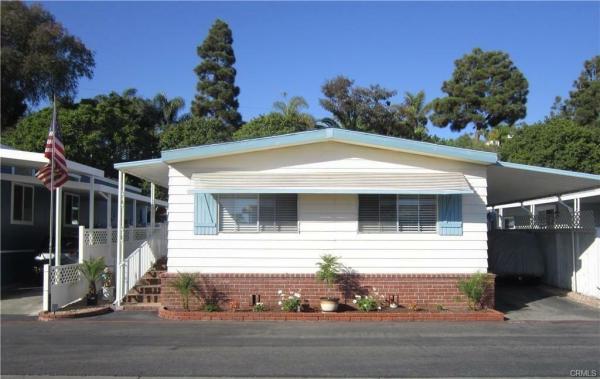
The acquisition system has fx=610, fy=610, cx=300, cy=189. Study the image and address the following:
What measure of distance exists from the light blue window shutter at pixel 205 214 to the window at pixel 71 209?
9.42 meters

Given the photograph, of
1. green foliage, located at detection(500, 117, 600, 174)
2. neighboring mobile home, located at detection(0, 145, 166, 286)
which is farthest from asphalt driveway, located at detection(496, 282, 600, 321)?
green foliage, located at detection(500, 117, 600, 174)

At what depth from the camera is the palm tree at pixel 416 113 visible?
36.9m

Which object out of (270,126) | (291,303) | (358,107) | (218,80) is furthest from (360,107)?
(291,303)

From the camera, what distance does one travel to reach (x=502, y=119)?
4481 cm

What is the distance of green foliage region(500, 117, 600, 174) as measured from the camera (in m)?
27.3

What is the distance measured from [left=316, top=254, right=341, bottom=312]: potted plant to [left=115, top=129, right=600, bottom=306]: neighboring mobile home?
0.62 feet

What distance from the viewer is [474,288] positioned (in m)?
12.9

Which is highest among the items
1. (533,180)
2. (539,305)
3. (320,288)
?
(533,180)

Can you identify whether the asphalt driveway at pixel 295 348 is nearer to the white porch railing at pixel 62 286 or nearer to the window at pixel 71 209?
the white porch railing at pixel 62 286

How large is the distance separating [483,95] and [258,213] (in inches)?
1414

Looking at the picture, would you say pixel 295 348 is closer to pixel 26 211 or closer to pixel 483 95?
pixel 26 211

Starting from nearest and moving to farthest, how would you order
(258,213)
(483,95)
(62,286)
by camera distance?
(258,213), (62,286), (483,95)

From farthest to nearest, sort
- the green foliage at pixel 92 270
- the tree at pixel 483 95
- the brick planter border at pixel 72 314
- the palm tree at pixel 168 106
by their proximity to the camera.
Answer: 1. the tree at pixel 483 95
2. the palm tree at pixel 168 106
3. the green foliage at pixel 92 270
4. the brick planter border at pixel 72 314

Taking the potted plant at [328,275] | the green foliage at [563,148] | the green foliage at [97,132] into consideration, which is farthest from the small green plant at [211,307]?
the green foliage at [563,148]
